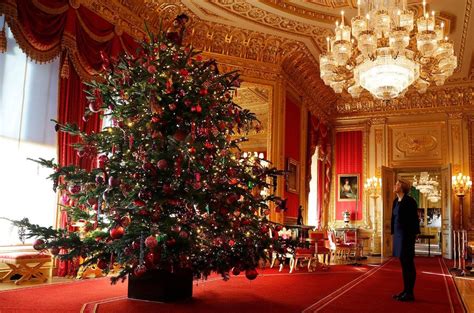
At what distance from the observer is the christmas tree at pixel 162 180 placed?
369cm

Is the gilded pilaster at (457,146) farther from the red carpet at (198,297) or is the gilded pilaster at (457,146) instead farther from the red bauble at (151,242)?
the red bauble at (151,242)

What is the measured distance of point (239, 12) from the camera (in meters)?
7.96

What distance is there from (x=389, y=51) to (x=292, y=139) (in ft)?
13.3

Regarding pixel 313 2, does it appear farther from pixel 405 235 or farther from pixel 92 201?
pixel 92 201

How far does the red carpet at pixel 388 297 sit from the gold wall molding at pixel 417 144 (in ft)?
17.9

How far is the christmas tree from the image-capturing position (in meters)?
3.69

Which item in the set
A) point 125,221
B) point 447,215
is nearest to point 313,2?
point 125,221

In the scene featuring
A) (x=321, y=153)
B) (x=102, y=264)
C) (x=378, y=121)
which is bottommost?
(x=102, y=264)

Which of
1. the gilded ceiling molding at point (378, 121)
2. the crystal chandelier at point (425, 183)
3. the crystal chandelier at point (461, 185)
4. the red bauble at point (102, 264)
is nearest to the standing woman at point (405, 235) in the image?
the red bauble at point (102, 264)

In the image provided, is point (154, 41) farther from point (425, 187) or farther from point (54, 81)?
point (425, 187)

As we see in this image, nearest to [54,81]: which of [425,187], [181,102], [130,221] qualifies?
[181,102]

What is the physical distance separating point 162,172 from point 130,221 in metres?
0.50

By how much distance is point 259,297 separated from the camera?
4520mm

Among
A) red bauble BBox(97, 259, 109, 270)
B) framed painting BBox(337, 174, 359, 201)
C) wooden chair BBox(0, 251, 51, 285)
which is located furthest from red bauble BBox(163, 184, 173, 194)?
framed painting BBox(337, 174, 359, 201)
